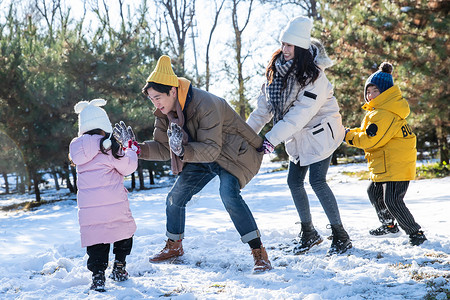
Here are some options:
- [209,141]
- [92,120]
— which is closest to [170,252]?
[209,141]

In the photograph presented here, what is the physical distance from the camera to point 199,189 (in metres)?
3.69

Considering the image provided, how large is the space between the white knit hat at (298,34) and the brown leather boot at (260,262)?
1661 millimetres

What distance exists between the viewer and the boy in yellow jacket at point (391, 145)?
144 inches

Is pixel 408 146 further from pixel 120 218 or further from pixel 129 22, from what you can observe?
pixel 129 22

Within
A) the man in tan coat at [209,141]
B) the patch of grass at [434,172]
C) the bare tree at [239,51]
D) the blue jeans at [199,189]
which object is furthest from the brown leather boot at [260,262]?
the bare tree at [239,51]

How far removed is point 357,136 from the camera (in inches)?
149

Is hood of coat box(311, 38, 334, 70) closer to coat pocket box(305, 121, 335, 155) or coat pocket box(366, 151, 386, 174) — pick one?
coat pocket box(305, 121, 335, 155)

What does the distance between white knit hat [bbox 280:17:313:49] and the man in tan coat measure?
76cm

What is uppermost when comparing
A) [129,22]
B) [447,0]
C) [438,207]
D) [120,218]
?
[129,22]

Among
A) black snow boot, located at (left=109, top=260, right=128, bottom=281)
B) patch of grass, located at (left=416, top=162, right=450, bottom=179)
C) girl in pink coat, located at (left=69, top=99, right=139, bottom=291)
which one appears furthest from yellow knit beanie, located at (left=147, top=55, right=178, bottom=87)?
patch of grass, located at (left=416, top=162, right=450, bottom=179)

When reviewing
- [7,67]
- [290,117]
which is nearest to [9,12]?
[7,67]

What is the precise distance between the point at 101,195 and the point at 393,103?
8.25ft

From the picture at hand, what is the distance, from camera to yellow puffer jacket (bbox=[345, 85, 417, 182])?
12.1 ft

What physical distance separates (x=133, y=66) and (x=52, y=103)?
9.10 ft
